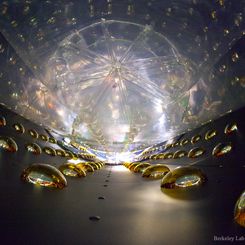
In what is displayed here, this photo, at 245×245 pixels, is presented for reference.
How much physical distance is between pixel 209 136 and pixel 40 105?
0.98 m

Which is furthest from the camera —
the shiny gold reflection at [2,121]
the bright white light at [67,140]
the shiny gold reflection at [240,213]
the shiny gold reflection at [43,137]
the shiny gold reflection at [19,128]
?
the bright white light at [67,140]

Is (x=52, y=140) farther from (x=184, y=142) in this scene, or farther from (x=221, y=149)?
(x=221, y=149)

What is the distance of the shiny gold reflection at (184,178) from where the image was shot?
Answer: 641 mm

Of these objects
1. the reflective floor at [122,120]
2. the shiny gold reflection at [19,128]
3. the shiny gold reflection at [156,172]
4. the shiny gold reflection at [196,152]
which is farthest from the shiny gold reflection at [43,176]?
the shiny gold reflection at [196,152]

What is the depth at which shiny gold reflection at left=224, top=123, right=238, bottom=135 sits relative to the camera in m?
0.86

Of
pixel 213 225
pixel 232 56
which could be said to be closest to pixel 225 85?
pixel 232 56

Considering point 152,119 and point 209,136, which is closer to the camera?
point 209,136

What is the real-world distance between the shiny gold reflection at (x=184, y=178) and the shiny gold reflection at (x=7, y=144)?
0.49 meters

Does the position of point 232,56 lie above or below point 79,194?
above

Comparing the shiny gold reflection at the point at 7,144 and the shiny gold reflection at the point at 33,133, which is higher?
the shiny gold reflection at the point at 33,133

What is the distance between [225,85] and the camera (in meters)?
1.09

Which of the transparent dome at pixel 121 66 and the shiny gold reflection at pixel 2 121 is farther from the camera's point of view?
the transparent dome at pixel 121 66

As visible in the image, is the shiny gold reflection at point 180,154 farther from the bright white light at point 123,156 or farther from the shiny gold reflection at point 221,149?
the bright white light at point 123,156

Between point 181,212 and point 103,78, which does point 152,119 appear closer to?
point 103,78
